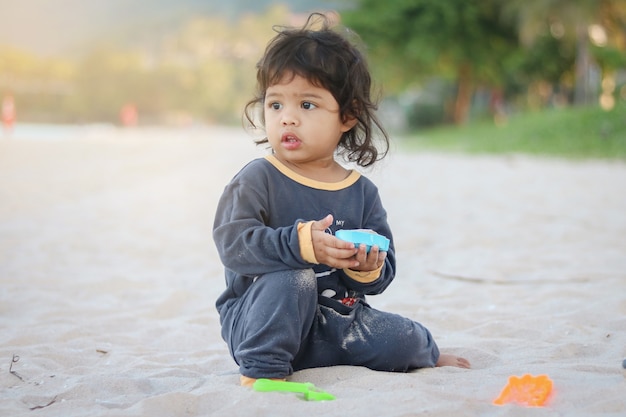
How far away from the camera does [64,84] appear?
58.2 m

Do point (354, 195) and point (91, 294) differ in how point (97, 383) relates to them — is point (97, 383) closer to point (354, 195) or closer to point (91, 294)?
point (354, 195)

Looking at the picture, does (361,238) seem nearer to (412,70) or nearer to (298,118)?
(298,118)

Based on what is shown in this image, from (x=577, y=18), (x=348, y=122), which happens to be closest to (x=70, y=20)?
(x=577, y=18)

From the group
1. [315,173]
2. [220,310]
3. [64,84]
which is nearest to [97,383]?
[220,310]

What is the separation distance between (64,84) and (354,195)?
194 ft

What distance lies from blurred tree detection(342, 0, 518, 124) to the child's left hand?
23067 millimetres

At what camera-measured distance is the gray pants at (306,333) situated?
2449mm

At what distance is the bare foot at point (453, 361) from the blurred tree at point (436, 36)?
74.7ft

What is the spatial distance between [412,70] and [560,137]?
40.7 ft

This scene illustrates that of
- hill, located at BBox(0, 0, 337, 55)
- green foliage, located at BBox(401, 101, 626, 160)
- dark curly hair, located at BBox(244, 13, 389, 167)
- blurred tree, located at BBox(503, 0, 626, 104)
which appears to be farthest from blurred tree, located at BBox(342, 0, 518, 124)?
hill, located at BBox(0, 0, 337, 55)

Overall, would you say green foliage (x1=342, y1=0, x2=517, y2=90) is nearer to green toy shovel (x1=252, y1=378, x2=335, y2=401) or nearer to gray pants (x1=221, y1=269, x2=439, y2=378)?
gray pants (x1=221, y1=269, x2=439, y2=378)

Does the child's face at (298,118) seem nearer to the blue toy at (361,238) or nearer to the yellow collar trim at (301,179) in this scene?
the yellow collar trim at (301,179)

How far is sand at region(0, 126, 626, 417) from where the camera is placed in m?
2.33

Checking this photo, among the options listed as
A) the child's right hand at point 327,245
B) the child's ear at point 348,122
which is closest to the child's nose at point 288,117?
the child's ear at point 348,122
